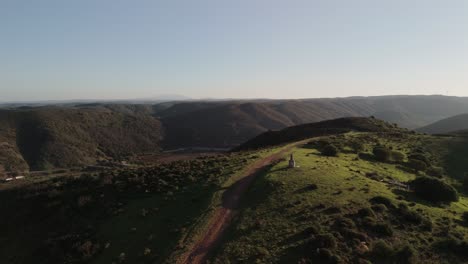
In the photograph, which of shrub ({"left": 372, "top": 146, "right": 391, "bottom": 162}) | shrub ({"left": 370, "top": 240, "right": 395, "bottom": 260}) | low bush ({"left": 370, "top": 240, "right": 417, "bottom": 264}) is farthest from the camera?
shrub ({"left": 372, "top": 146, "right": 391, "bottom": 162})

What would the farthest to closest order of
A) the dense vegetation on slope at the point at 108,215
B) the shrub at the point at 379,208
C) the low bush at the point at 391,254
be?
the shrub at the point at 379,208 → the dense vegetation on slope at the point at 108,215 → the low bush at the point at 391,254

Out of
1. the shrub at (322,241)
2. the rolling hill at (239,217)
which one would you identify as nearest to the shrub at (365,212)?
the rolling hill at (239,217)

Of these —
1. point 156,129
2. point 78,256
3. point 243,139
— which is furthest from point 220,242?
→ point 156,129

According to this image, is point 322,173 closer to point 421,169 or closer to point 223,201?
point 223,201

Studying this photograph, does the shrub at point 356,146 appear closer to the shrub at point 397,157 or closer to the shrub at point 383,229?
the shrub at point 397,157

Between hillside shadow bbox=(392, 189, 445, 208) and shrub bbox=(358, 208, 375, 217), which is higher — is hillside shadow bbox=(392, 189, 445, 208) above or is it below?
below

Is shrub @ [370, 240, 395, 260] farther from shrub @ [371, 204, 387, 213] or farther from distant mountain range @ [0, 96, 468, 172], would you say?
distant mountain range @ [0, 96, 468, 172]

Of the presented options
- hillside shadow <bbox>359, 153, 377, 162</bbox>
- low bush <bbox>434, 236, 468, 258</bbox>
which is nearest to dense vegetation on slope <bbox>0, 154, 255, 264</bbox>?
low bush <bbox>434, 236, 468, 258</bbox>
